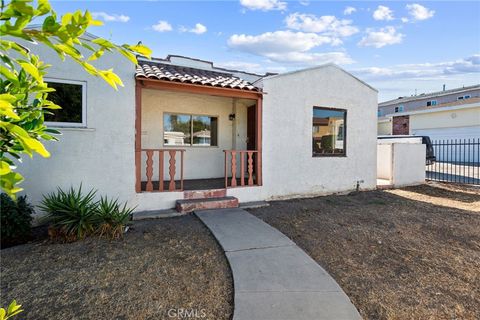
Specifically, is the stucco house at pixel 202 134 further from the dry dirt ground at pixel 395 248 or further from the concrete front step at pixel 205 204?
the dry dirt ground at pixel 395 248

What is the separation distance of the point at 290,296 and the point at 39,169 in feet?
16.8

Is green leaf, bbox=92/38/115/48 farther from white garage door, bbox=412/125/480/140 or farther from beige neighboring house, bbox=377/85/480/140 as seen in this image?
white garage door, bbox=412/125/480/140

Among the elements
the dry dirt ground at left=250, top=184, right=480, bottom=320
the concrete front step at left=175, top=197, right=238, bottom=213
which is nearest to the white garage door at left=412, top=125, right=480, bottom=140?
the dry dirt ground at left=250, top=184, right=480, bottom=320

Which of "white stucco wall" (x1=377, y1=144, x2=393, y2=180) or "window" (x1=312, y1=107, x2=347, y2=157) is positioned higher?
"window" (x1=312, y1=107, x2=347, y2=157)

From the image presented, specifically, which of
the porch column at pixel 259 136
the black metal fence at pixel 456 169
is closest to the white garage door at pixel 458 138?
the black metal fence at pixel 456 169

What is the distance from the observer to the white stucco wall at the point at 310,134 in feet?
23.5

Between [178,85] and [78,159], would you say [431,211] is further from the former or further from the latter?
[78,159]

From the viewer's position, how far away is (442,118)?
20.8m

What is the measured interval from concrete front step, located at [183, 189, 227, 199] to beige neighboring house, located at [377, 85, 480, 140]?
20943mm

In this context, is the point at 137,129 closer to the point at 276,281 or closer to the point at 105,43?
the point at 276,281

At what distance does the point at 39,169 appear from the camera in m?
5.03

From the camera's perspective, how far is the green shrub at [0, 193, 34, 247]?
13.4ft

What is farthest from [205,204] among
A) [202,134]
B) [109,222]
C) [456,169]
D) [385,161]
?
[456,169]

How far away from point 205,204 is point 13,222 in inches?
134
